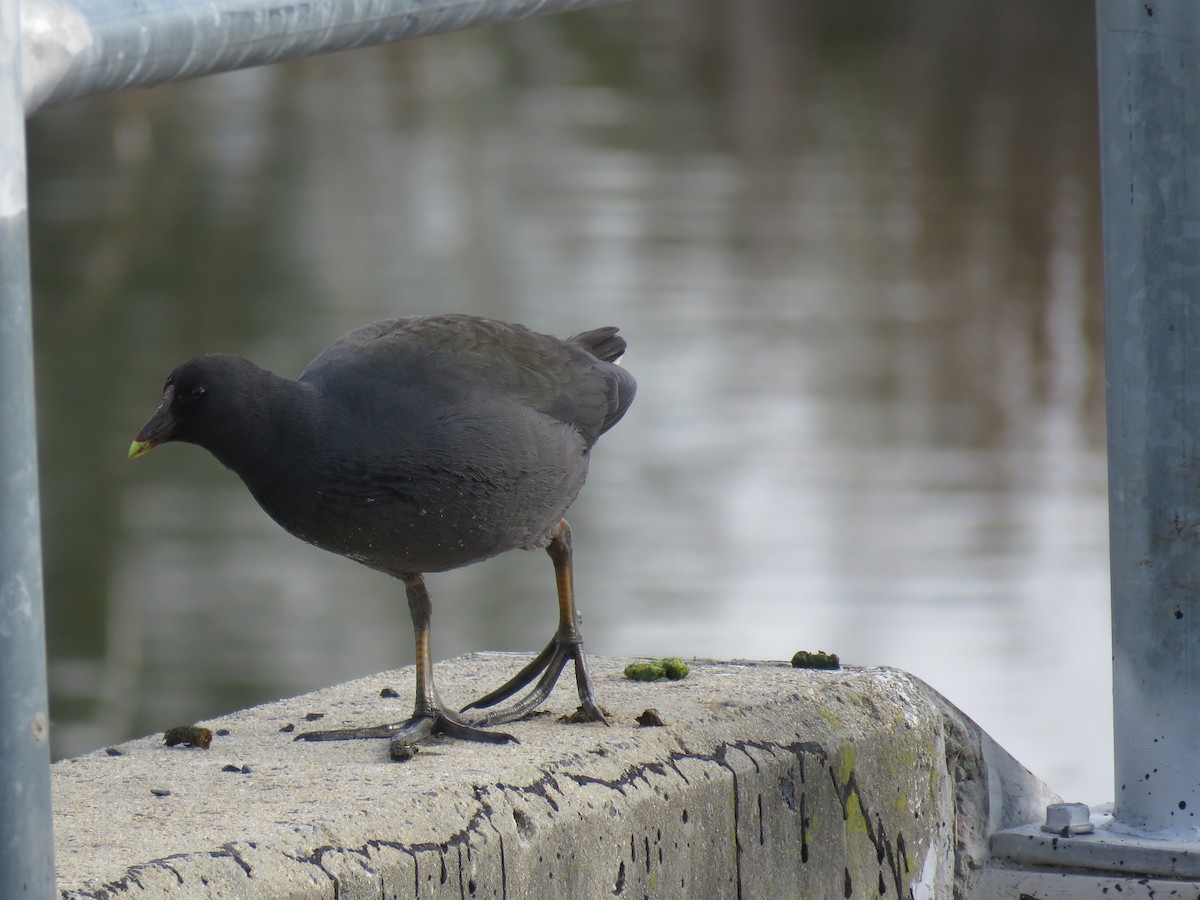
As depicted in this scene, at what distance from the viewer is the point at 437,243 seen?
13.5 meters

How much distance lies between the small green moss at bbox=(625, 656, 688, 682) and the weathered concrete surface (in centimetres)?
4

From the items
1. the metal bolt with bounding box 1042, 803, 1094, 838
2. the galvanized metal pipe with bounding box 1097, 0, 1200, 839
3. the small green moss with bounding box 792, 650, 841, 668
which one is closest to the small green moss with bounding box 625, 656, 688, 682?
the small green moss with bounding box 792, 650, 841, 668

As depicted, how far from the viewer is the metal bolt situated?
8.86ft

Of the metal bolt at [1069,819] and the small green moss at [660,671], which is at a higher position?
the small green moss at [660,671]

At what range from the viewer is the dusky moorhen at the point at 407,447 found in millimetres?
2623

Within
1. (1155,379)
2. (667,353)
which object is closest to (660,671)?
(1155,379)

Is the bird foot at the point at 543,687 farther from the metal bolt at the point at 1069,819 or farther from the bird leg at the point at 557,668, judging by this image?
the metal bolt at the point at 1069,819

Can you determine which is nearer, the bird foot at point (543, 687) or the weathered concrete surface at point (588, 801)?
the weathered concrete surface at point (588, 801)

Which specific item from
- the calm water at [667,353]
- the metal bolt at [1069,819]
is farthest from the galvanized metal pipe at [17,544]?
the calm water at [667,353]

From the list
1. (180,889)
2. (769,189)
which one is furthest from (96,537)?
(769,189)

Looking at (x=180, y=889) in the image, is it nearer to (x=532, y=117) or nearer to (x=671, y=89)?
(x=532, y=117)

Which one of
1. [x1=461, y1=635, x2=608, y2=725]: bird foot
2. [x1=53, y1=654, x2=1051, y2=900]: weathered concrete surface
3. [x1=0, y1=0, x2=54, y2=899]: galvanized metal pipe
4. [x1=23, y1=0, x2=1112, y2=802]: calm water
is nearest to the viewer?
[x1=0, y1=0, x2=54, y2=899]: galvanized metal pipe

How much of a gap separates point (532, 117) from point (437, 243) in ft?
24.4

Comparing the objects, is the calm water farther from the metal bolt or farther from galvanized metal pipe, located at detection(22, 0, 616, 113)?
galvanized metal pipe, located at detection(22, 0, 616, 113)
